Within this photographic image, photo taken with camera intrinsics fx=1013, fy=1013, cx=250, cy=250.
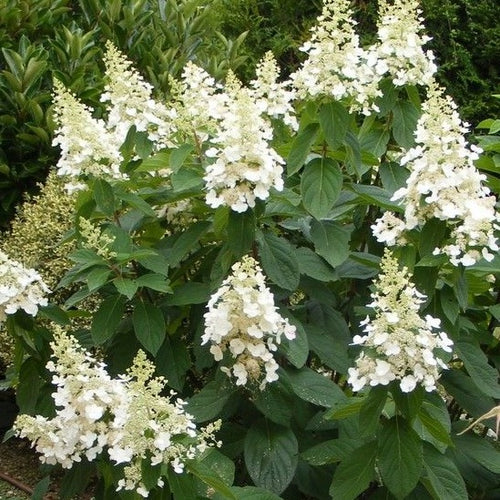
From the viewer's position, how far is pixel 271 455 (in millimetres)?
2809

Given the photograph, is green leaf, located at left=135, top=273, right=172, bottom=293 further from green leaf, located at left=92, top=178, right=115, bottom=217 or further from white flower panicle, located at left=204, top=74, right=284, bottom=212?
white flower panicle, located at left=204, top=74, right=284, bottom=212

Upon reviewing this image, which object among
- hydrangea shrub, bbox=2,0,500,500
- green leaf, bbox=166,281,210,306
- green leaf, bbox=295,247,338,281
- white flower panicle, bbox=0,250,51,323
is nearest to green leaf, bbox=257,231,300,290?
hydrangea shrub, bbox=2,0,500,500

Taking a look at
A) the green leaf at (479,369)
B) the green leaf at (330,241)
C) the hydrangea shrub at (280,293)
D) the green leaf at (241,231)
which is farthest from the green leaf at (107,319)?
the green leaf at (479,369)

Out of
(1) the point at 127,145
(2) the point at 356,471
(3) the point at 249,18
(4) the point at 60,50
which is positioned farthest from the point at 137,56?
(2) the point at 356,471

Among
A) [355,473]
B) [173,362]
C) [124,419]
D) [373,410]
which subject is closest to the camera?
[124,419]

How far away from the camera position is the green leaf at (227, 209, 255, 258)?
2.77m

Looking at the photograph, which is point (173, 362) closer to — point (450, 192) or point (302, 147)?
point (302, 147)

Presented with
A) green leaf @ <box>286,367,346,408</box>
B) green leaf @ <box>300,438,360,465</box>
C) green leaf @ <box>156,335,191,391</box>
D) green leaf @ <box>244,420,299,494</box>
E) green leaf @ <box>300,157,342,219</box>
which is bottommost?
green leaf @ <box>156,335,191,391</box>

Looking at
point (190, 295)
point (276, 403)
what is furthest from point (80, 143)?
point (276, 403)

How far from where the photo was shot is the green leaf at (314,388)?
2.84 metres

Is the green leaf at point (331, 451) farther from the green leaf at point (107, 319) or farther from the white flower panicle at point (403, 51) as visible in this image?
the white flower panicle at point (403, 51)

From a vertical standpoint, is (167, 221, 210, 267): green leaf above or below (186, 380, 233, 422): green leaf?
above

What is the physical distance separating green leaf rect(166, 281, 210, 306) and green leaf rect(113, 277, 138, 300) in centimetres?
19

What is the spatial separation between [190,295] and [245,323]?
1.96ft
